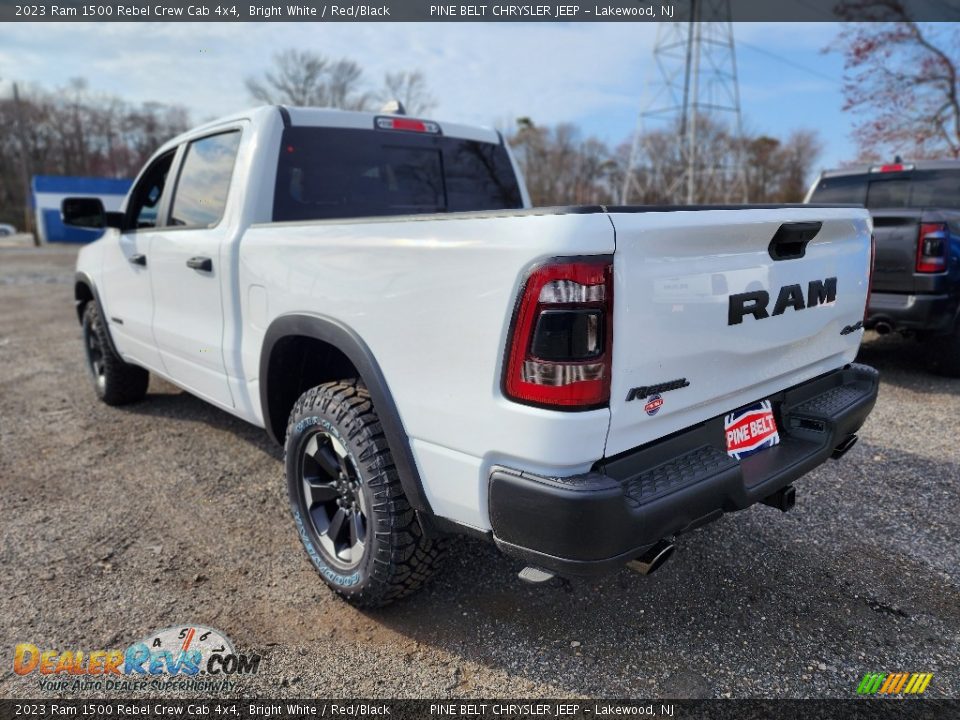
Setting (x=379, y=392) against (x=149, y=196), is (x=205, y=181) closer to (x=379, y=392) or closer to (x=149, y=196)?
(x=149, y=196)

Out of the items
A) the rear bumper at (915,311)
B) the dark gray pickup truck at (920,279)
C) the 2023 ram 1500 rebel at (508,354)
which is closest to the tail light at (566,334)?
the 2023 ram 1500 rebel at (508,354)

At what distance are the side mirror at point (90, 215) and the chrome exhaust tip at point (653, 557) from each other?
4032 millimetres

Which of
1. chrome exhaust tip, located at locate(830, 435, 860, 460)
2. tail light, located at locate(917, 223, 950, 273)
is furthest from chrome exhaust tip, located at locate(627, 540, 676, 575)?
tail light, located at locate(917, 223, 950, 273)

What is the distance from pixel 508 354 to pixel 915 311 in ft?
16.2

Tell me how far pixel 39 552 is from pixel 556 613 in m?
2.36

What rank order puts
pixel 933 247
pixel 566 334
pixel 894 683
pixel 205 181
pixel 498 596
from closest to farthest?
pixel 566 334 → pixel 894 683 → pixel 498 596 → pixel 205 181 → pixel 933 247

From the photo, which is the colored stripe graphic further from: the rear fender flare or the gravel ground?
the rear fender flare

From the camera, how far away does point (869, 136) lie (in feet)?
50.5

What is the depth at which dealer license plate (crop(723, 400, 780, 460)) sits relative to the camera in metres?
2.22

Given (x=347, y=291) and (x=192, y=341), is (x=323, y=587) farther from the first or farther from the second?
(x=192, y=341)

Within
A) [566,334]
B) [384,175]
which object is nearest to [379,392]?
[566,334]

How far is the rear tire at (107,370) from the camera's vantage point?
15.7 feet

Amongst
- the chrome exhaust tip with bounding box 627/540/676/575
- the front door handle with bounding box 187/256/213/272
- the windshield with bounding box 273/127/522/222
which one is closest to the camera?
the chrome exhaust tip with bounding box 627/540/676/575

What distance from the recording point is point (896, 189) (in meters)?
6.54
